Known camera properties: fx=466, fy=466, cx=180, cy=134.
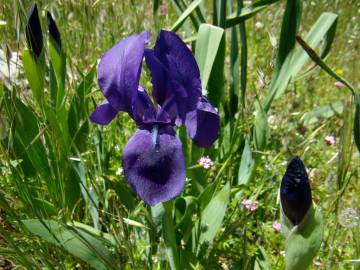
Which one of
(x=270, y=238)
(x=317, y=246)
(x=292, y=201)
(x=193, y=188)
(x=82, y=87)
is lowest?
(x=270, y=238)

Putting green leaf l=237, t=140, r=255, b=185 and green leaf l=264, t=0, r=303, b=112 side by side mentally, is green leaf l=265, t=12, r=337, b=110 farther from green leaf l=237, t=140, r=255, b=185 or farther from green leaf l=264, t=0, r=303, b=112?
green leaf l=237, t=140, r=255, b=185

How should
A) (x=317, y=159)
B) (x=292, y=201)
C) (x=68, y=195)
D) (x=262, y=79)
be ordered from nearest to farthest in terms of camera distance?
(x=292, y=201) < (x=262, y=79) < (x=68, y=195) < (x=317, y=159)

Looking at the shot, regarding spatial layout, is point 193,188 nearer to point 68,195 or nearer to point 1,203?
point 68,195

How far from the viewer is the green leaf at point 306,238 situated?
103 cm

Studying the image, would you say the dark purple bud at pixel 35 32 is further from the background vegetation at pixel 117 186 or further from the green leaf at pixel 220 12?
the green leaf at pixel 220 12

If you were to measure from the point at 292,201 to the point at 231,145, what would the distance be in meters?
0.75

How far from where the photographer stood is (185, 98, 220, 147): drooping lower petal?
3.68 ft

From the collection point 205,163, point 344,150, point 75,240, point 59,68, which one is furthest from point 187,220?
point 59,68

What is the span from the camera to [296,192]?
1.02 metres

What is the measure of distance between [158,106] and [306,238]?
1.50ft

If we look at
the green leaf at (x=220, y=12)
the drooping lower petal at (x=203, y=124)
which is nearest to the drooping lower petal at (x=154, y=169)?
the drooping lower petal at (x=203, y=124)

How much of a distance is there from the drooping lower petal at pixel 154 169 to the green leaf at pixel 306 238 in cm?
29

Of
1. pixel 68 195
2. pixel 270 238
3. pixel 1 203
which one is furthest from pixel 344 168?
pixel 68 195

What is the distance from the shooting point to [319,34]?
6.38 ft
